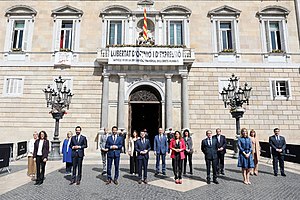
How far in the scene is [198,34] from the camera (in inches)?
735

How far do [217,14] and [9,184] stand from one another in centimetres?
1813

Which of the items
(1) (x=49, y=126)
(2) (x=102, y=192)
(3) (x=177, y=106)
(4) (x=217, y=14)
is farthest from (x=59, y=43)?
(2) (x=102, y=192)

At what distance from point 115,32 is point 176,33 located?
5.03m

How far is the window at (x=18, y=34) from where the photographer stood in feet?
60.9

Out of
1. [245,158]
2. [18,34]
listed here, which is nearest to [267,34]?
[245,158]

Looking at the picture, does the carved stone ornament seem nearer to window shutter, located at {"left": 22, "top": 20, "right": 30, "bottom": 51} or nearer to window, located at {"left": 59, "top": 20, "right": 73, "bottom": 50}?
window, located at {"left": 59, "top": 20, "right": 73, "bottom": 50}

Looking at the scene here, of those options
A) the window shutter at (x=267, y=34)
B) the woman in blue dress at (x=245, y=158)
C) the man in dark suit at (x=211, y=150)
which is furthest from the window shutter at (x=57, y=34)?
the window shutter at (x=267, y=34)

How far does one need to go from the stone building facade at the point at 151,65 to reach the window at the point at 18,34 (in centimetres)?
8

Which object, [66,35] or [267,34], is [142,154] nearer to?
[66,35]

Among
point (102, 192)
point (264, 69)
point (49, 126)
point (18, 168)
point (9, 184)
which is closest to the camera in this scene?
point (102, 192)

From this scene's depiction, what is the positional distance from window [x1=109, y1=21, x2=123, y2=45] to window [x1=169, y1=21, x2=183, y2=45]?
4.17m

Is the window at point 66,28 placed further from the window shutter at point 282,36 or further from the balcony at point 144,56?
the window shutter at point 282,36

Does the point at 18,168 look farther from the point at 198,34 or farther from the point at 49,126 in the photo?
the point at 198,34

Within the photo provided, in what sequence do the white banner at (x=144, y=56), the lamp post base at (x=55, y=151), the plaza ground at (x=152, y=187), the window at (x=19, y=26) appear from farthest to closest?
the window at (x=19, y=26) < the white banner at (x=144, y=56) < the lamp post base at (x=55, y=151) < the plaza ground at (x=152, y=187)
